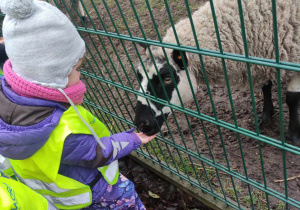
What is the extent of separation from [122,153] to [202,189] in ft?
3.28

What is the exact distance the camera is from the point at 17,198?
1114 millimetres

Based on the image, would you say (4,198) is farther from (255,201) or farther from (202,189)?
(255,201)

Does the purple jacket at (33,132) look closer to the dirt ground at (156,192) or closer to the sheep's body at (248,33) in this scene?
the sheep's body at (248,33)

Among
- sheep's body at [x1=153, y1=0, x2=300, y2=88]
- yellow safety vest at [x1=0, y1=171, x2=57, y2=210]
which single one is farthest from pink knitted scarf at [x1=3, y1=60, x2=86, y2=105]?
sheep's body at [x1=153, y1=0, x2=300, y2=88]

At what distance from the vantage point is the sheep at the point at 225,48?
222cm

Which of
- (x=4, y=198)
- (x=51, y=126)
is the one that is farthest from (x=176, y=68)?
(x=4, y=198)

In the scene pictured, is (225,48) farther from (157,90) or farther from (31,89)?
(31,89)

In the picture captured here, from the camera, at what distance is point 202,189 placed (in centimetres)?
238

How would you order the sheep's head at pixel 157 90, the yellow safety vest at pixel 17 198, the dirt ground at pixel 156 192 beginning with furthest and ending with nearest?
the dirt ground at pixel 156 192
the sheep's head at pixel 157 90
the yellow safety vest at pixel 17 198

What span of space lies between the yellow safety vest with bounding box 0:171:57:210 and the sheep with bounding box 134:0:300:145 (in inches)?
41.0

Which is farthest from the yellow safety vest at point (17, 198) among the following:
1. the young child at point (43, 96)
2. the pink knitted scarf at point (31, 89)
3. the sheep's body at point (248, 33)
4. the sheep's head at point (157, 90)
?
the sheep's body at point (248, 33)

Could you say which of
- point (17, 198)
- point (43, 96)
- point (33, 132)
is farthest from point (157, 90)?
point (17, 198)

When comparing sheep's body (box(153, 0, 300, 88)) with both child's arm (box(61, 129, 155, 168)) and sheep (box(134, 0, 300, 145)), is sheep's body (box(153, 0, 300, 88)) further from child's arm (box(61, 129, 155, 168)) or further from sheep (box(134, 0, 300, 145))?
child's arm (box(61, 129, 155, 168))

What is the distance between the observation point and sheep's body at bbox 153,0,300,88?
224cm
